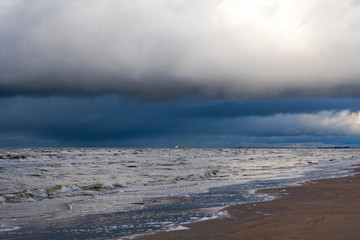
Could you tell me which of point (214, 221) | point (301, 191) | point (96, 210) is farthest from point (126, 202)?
point (301, 191)

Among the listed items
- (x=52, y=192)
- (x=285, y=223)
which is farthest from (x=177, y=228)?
(x=52, y=192)

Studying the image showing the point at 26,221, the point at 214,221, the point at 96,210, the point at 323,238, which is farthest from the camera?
the point at 96,210

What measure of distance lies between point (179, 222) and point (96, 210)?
339cm

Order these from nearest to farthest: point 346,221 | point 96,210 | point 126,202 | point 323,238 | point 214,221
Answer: point 323,238
point 346,221
point 214,221
point 96,210
point 126,202

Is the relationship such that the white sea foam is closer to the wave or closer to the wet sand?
the wet sand

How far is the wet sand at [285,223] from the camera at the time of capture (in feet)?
22.4

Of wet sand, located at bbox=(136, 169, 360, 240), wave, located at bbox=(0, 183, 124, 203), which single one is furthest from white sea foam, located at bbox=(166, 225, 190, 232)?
wave, located at bbox=(0, 183, 124, 203)

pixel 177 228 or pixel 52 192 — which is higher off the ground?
pixel 177 228

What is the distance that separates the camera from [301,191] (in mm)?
14664

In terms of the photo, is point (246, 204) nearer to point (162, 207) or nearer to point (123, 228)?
point (162, 207)

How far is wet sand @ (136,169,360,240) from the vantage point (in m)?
6.82

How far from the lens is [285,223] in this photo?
310 inches

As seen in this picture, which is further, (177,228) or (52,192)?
(52,192)

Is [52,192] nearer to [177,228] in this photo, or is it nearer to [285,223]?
[177,228]
